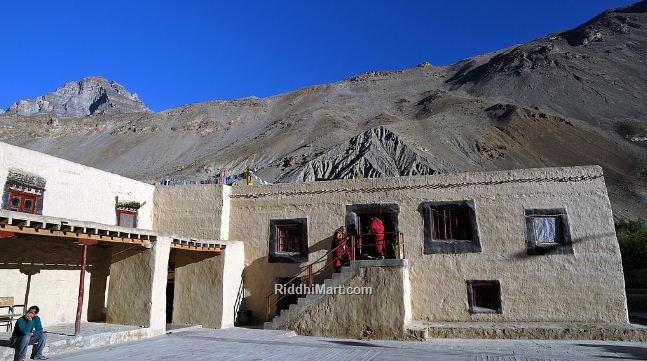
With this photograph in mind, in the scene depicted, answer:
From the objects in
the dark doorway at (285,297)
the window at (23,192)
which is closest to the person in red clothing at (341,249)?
the dark doorway at (285,297)

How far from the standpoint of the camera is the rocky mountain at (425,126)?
134 ft

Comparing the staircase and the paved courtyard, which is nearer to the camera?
the paved courtyard

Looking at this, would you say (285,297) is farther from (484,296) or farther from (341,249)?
(484,296)

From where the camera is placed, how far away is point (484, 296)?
13.3 m

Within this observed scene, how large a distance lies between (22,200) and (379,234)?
10.1 metres

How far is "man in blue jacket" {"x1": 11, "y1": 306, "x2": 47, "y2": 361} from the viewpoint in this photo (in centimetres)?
828

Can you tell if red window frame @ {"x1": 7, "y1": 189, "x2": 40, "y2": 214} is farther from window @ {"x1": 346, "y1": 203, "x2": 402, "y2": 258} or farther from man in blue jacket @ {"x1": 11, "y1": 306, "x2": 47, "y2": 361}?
window @ {"x1": 346, "y1": 203, "x2": 402, "y2": 258}

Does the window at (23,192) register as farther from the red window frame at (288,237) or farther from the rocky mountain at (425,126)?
the rocky mountain at (425,126)

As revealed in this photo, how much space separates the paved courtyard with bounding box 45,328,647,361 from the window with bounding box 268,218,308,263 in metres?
3.22

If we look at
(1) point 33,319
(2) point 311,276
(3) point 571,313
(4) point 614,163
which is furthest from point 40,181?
(4) point 614,163

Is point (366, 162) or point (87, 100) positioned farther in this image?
point (87, 100)

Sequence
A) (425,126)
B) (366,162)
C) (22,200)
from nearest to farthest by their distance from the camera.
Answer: (22,200) → (366,162) → (425,126)

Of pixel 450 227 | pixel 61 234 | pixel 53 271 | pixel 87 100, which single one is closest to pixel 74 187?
pixel 53 271

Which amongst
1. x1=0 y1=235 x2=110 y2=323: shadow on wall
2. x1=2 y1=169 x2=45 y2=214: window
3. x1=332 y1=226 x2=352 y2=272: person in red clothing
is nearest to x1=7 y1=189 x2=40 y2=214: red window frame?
x1=2 y1=169 x2=45 y2=214: window
